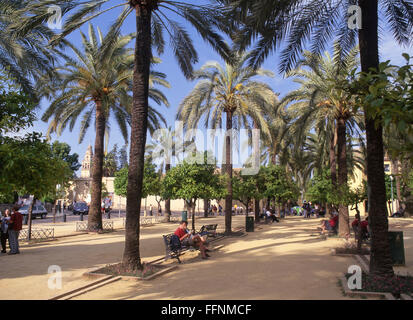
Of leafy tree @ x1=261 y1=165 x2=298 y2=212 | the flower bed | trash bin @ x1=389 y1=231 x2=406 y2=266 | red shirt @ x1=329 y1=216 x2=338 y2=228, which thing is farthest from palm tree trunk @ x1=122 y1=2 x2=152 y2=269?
leafy tree @ x1=261 y1=165 x2=298 y2=212

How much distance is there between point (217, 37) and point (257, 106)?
722 centimetres

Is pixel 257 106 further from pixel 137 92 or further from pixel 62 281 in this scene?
pixel 62 281

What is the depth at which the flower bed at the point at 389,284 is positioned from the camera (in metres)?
6.38

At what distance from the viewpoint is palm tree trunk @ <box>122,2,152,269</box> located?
8625 millimetres

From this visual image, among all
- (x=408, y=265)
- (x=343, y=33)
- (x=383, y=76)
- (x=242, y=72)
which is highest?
(x=242, y=72)

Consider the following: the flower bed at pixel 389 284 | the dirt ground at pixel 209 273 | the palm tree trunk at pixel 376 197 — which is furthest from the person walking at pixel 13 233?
the palm tree trunk at pixel 376 197

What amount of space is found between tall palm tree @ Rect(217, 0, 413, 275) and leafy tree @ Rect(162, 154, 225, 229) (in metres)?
7.03

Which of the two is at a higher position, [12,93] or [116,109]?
[116,109]

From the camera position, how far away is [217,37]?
36.4ft

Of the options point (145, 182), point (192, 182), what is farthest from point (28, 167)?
point (145, 182)

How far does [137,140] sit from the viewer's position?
29.1 feet

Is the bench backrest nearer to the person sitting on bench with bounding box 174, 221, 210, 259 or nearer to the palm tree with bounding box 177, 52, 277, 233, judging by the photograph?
the person sitting on bench with bounding box 174, 221, 210, 259

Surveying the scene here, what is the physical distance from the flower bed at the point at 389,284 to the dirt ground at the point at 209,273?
60 centimetres
